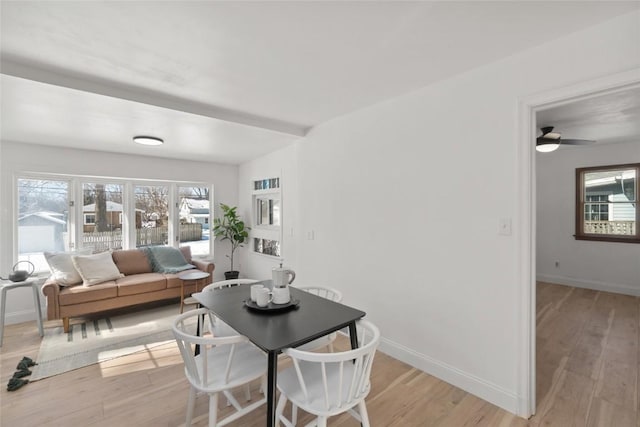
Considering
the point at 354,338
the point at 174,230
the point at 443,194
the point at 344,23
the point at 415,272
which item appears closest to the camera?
the point at 344,23

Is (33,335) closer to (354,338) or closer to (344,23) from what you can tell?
(354,338)

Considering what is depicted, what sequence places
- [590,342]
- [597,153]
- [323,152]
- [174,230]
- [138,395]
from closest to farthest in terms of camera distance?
1. [138,395]
2. [590,342]
3. [323,152]
4. [597,153]
5. [174,230]

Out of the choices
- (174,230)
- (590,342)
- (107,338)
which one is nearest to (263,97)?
(107,338)

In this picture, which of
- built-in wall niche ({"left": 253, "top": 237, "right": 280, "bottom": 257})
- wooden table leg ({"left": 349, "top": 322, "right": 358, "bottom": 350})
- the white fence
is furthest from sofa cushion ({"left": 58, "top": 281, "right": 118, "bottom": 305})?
the white fence

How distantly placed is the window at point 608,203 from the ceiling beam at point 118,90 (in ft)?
17.3

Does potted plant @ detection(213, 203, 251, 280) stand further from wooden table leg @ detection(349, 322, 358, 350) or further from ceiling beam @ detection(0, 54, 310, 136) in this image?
wooden table leg @ detection(349, 322, 358, 350)

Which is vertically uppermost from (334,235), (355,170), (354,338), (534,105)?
(534,105)

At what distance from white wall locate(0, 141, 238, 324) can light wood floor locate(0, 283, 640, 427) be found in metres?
0.95

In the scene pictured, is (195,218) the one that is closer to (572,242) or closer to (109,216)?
(109,216)

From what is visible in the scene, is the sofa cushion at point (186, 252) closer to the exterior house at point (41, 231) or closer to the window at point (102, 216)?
the window at point (102, 216)

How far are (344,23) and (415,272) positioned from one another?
196cm

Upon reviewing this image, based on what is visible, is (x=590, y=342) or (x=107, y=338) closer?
(x=590, y=342)

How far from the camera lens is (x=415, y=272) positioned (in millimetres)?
2494

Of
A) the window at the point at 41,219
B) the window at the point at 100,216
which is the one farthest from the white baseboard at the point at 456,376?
the window at the point at 41,219
